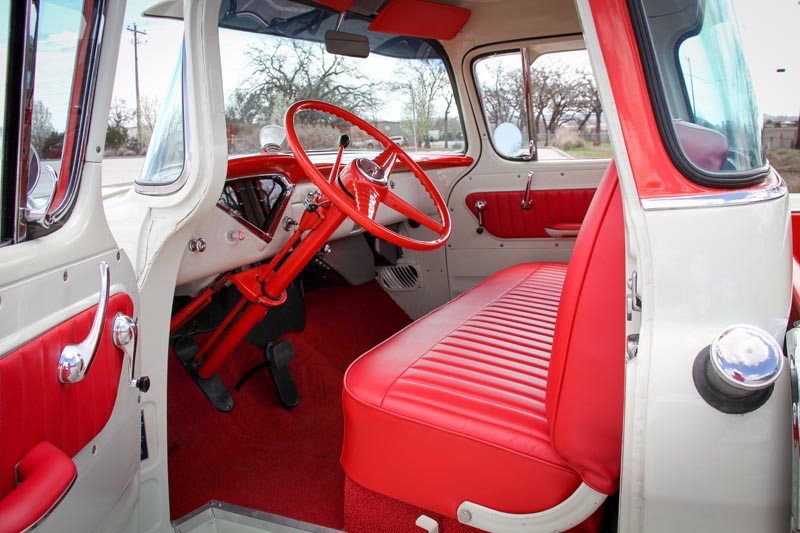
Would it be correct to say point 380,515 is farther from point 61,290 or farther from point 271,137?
point 271,137

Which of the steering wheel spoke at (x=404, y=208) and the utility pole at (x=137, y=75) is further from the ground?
the utility pole at (x=137, y=75)

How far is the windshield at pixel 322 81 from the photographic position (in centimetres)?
227

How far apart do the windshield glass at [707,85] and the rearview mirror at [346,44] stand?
1.76 metres

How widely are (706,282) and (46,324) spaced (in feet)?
3.24

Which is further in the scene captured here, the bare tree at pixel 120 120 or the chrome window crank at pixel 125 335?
the bare tree at pixel 120 120

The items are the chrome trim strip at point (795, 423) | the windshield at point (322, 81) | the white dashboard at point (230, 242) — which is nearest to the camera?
the chrome trim strip at point (795, 423)

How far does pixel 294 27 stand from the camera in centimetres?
249

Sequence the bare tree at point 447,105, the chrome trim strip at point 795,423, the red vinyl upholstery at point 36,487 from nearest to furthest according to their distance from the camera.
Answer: the red vinyl upholstery at point 36,487
the chrome trim strip at point 795,423
the bare tree at point 447,105

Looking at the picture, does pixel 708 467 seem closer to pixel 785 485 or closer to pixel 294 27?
pixel 785 485

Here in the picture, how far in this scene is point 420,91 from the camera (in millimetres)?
3195

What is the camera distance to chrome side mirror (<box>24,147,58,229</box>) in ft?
2.91

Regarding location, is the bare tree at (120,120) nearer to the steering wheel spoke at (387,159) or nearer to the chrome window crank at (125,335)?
the chrome window crank at (125,335)

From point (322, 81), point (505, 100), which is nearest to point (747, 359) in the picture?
point (322, 81)

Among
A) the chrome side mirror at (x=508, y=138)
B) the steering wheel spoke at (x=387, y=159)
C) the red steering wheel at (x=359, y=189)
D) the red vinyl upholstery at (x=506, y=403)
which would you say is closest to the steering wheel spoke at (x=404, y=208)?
the red steering wheel at (x=359, y=189)
